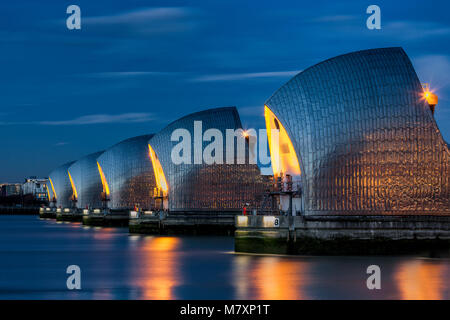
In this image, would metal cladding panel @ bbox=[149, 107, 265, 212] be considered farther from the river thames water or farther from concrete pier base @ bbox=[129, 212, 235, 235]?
the river thames water

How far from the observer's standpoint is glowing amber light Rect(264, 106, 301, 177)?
45.8m

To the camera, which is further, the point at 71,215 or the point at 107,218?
the point at 71,215

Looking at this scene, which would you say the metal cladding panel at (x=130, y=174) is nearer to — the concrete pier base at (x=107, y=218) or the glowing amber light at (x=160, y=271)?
the concrete pier base at (x=107, y=218)

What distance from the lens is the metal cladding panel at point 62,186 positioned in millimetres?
140000

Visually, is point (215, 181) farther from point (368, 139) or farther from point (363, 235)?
point (363, 235)

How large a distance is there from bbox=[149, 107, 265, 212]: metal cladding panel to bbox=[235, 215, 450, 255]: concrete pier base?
29887 mm

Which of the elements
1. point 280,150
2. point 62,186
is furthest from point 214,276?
point 62,186

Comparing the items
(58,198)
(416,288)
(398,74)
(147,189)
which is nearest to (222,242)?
(398,74)

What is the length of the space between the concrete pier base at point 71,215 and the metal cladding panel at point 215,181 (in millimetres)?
48515

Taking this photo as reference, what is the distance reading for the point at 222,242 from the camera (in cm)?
5138

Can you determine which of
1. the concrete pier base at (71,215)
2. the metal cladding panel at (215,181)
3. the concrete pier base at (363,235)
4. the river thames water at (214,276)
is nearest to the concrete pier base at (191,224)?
the metal cladding panel at (215,181)

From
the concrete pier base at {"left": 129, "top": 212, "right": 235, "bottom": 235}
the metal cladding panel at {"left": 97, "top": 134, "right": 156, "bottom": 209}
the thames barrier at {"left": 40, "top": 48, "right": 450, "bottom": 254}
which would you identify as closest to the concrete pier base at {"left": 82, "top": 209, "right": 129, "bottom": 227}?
the metal cladding panel at {"left": 97, "top": 134, "right": 156, "bottom": 209}

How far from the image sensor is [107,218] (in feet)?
297

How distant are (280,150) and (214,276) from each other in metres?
18.6
